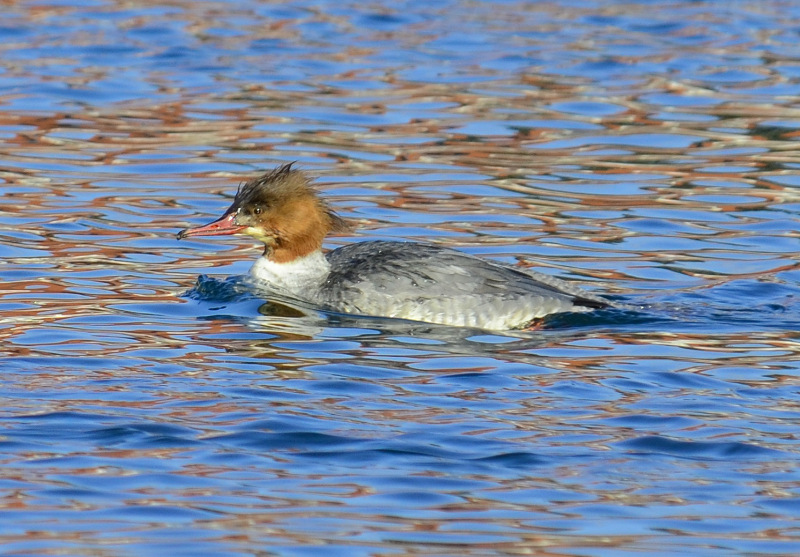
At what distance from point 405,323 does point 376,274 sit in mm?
401

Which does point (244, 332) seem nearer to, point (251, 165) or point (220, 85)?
point (251, 165)

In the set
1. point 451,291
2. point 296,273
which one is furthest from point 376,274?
point 296,273

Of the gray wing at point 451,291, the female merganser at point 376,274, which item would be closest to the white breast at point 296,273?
the female merganser at point 376,274

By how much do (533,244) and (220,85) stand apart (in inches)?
243

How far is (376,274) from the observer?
9453mm

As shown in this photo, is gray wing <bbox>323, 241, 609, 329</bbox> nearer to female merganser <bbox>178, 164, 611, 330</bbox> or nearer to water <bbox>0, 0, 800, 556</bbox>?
female merganser <bbox>178, 164, 611, 330</bbox>

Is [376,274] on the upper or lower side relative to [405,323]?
upper

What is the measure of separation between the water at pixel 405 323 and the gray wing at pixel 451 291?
0.15 m

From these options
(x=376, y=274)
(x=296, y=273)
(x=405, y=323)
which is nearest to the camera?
(x=405, y=323)

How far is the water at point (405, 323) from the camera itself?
230 inches

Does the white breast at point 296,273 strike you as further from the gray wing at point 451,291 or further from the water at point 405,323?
the gray wing at point 451,291

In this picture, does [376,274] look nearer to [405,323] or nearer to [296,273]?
[405,323]

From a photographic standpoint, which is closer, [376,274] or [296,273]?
[376,274]

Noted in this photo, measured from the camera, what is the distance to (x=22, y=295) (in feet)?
31.7
